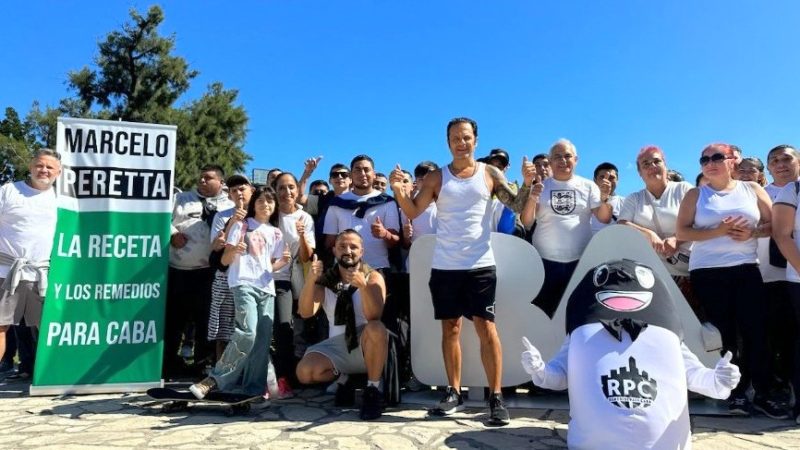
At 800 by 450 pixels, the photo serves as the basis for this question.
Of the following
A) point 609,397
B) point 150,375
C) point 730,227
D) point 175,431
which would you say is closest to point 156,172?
point 150,375

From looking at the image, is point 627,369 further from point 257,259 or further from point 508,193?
point 257,259

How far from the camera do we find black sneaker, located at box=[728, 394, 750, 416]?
3.90 m

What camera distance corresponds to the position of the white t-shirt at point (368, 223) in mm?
4789

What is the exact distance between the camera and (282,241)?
15.5 ft

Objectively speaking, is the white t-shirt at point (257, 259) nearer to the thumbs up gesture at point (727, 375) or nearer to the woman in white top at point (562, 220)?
the woman in white top at point (562, 220)

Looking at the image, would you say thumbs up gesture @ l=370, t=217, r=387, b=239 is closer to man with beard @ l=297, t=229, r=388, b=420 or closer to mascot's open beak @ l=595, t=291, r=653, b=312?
man with beard @ l=297, t=229, r=388, b=420

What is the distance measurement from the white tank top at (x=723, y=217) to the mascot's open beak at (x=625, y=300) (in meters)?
1.38

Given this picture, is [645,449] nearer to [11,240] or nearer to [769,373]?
[769,373]

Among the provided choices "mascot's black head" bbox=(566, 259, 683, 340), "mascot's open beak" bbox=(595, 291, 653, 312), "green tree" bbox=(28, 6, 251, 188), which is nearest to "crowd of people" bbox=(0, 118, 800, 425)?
"mascot's black head" bbox=(566, 259, 683, 340)

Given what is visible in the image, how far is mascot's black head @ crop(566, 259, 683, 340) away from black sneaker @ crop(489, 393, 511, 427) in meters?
1.04

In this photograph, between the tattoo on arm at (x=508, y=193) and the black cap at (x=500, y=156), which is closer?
the tattoo on arm at (x=508, y=193)

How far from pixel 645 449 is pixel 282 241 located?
3.21m

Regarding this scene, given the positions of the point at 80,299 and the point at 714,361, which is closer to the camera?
the point at 714,361

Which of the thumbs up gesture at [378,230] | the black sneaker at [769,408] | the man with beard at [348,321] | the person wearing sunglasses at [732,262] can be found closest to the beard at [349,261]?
the man with beard at [348,321]
